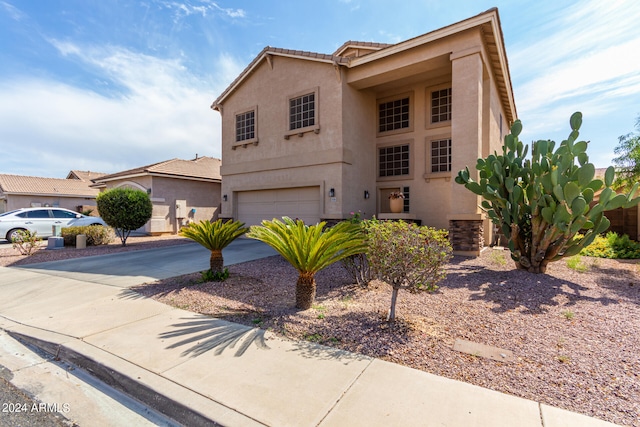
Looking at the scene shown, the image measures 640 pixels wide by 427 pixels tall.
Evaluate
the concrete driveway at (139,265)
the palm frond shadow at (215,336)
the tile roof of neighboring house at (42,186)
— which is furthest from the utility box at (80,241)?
the tile roof of neighboring house at (42,186)

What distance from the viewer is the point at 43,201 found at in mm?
25109

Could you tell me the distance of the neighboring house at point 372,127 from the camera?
10.0 meters

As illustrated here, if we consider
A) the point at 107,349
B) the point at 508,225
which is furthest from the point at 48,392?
the point at 508,225

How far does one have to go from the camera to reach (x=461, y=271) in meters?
7.70

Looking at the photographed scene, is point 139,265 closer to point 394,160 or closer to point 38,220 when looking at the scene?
point 394,160

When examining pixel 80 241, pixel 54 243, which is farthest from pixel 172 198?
pixel 54 243

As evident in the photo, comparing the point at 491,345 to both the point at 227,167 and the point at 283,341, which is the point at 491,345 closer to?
the point at 283,341

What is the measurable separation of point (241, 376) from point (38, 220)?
17.8m

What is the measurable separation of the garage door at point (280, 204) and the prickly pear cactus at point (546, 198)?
21.2ft

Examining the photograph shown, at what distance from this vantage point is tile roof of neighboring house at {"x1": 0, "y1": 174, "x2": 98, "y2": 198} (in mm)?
23922

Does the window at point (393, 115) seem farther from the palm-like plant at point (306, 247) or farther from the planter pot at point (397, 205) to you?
the palm-like plant at point (306, 247)

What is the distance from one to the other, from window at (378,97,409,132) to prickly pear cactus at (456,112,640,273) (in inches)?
239

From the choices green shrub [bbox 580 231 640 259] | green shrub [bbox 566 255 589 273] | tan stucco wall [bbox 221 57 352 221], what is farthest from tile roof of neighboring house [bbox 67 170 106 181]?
green shrub [bbox 580 231 640 259]

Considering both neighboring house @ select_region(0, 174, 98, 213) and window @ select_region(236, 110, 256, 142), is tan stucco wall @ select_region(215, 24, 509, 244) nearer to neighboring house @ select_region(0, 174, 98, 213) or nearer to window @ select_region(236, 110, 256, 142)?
window @ select_region(236, 110, 256, 142)
